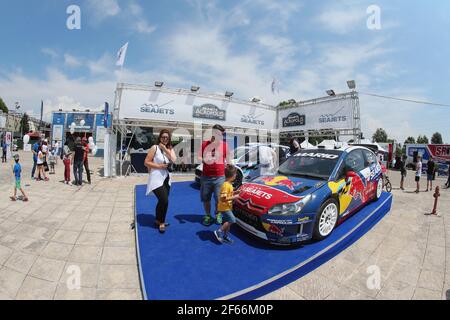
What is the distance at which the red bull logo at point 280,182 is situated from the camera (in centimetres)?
396

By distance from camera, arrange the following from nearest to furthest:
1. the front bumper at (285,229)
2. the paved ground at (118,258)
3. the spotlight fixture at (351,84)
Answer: the paved ground at (118,258)
the front bumper at (285,229)
the spotlight fixture at (351,84)

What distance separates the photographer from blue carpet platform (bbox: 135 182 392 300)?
263cm

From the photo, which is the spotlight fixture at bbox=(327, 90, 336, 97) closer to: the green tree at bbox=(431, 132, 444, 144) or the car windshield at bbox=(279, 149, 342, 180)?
the car windshield at bbox=(279, 149, 342, 180)

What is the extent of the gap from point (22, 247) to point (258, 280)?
144 inches

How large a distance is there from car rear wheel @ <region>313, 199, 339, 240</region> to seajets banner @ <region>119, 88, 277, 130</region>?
8976mm

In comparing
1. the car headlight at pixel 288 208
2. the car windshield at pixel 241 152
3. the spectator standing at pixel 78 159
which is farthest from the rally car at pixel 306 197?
the spectator standing at pixel 78 159

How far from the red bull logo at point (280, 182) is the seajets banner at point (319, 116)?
907cm

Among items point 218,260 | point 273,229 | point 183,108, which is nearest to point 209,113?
point 183,108

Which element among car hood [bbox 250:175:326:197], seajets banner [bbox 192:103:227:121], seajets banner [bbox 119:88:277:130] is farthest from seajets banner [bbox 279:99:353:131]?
car hood [bbox 250:175:326:197]

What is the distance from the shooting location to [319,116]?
13172 millimetres

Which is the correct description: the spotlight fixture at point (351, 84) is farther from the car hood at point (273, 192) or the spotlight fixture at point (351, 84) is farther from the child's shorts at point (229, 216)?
the child's shorts at point (229, 216)

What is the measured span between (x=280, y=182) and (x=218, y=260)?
169 cm

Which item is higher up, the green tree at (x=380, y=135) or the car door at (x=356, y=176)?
the green tree at (x=380, y=135)

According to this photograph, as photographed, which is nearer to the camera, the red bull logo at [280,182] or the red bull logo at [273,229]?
the red bull logo at [273,229]
